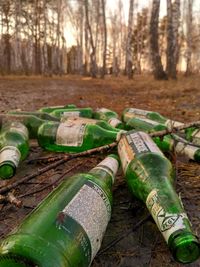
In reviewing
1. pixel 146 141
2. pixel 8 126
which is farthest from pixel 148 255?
pixel 8 126

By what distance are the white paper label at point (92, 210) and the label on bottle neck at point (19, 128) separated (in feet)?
3.65

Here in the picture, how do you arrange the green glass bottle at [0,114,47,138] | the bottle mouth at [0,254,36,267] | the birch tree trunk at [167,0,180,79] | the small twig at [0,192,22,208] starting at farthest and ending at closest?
the birch tree trunk at [167,0,180,79]
the green glass bottle at [0,114,47,138]
the small twig at [0,192,22,208]
the bottle mouth at [0,254,36,267]

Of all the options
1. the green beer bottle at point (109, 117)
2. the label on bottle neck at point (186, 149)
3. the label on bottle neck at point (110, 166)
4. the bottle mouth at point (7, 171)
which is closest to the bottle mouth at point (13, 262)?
the label on bottle neck at point (110, 166)

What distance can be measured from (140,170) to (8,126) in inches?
45.5

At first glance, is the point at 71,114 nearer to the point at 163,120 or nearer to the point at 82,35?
the point at 163,120

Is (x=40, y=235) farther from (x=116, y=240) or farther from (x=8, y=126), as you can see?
(x=8, y=126)

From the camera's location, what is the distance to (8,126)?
253 cm

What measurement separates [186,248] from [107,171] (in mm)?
636

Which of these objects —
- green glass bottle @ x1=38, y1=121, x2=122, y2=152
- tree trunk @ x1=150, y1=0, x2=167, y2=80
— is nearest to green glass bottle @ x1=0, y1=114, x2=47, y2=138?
green glass bottle @ x1=38, y1=121, x2=122, y2=152

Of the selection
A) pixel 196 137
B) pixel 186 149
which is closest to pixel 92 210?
pixel 186 149

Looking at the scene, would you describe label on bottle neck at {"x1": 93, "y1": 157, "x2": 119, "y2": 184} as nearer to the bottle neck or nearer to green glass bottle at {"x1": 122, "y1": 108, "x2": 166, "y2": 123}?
the bottle neck

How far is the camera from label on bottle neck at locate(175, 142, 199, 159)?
8.03 ft

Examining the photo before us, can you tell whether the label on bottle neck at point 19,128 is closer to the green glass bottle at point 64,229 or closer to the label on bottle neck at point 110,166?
the label on bottle neck at point 110,166

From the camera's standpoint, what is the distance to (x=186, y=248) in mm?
1148
